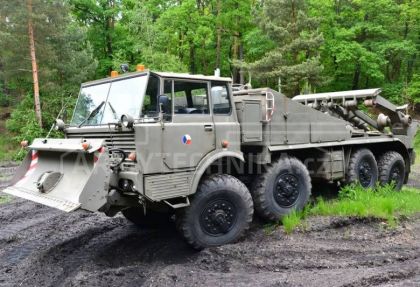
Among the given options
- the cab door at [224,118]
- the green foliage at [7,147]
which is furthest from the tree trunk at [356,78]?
the cab door at [224,118]

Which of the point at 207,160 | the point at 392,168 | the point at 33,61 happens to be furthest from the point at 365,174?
the point at 33,61

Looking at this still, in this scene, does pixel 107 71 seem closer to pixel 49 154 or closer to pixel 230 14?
pixel 230 14

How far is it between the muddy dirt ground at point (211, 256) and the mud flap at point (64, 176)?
34.0 inches

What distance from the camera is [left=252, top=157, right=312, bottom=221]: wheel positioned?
21.6ft

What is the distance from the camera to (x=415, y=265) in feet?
16.0

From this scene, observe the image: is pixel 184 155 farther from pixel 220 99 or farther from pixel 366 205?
pixel 366 205

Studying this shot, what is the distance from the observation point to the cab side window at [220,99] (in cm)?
611

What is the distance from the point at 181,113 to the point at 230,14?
2314 cm

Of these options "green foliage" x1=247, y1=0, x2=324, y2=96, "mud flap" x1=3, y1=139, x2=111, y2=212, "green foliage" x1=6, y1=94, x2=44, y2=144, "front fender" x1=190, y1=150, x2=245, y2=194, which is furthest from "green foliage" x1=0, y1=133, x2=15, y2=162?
"front fender" x1=190, y1=150, x2=245, y2=194

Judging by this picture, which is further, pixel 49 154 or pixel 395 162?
pixel 395 162

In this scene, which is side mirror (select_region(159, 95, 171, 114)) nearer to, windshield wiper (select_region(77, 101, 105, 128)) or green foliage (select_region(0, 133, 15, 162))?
windshield wiper (select_region(77, 101, 105, 128))

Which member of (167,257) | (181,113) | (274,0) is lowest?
(167,257)

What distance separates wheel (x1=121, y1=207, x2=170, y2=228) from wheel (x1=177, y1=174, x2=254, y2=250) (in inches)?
58.7

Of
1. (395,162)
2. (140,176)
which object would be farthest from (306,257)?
(395,162)
